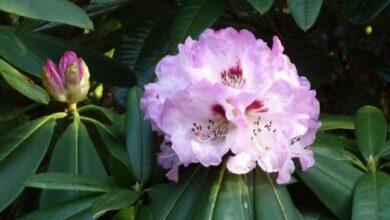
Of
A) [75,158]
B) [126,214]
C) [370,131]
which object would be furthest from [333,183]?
[75,158]

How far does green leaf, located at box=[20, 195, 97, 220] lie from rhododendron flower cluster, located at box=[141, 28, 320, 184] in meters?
0.11

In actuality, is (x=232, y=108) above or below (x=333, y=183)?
above

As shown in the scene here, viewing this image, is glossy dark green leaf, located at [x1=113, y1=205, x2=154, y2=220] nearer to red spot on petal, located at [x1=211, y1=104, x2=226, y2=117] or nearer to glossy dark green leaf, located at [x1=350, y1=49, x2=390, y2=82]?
red spot on petal, located at [x1=211, y1=104, x2=226, y2=117]

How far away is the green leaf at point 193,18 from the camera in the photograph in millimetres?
1165

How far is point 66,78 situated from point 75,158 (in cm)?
12

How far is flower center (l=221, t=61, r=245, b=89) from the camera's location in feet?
2.86

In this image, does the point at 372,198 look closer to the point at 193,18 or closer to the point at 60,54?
the point at 193,18

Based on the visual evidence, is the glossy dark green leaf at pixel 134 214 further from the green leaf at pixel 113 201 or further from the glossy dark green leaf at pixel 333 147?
the glossy dark green leaf at pixel 333 147

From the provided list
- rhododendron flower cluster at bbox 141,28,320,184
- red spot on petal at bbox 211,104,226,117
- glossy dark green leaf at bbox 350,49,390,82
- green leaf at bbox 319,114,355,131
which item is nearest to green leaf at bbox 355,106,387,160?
green leaf at bbox 319,114,355,131

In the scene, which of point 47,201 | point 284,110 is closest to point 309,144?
point 284,110

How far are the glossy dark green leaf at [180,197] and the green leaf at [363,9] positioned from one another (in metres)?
0.47

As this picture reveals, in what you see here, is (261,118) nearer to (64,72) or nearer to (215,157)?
(215,157)

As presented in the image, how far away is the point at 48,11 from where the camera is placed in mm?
1004

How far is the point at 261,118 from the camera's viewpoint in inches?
34.1
